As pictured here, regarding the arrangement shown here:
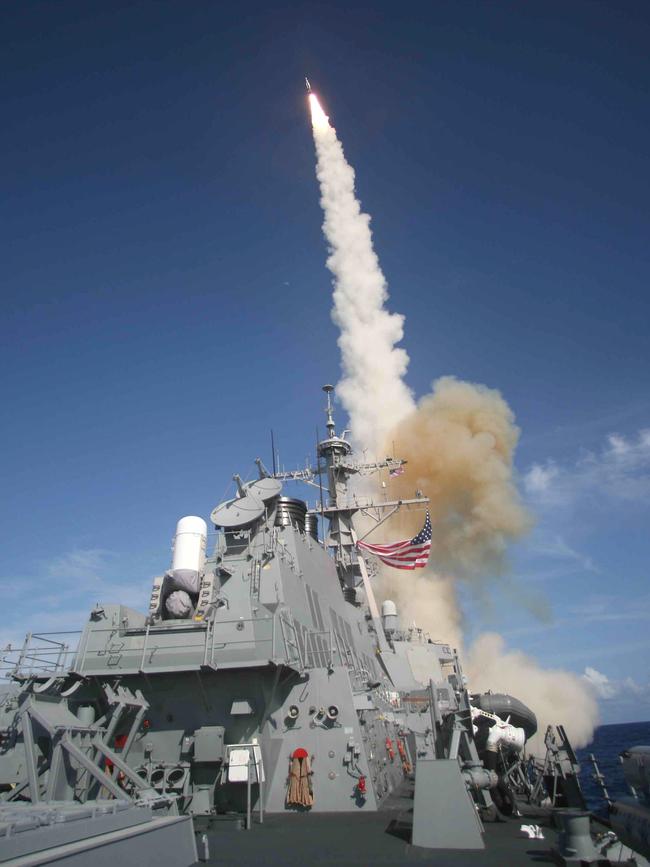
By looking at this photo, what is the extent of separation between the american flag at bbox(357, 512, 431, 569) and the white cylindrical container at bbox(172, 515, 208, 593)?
11.6 meters

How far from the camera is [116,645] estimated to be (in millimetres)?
9586

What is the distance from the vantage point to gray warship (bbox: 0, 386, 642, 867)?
5.62 meters

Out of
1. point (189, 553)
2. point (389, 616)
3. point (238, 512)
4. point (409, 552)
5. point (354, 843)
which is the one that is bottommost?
point (354, 843)

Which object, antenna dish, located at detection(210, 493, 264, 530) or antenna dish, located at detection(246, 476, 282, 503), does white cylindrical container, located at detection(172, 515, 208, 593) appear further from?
antenna dish, located at detection(246, 476, 282, 503)

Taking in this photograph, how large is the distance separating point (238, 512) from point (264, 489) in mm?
1078

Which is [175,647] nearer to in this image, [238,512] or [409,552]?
[238,512]

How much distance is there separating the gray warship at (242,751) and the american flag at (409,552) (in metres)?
8.00

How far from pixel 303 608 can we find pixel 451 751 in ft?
15.4

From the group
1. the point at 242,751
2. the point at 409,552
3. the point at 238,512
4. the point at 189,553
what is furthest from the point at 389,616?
the point at 242,751

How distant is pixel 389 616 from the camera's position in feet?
81.0

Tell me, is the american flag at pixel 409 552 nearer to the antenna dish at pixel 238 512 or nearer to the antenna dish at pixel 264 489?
the antenna dish at pixel 264 489

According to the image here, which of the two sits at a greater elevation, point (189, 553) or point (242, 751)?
point (189, 553)

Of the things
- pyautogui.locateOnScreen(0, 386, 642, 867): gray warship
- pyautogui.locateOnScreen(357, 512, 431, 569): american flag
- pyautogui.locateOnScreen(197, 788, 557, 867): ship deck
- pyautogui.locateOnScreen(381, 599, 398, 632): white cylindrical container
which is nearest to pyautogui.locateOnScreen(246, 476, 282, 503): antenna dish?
pyautogui.locateOnScreen(0, 386, 642, 867): gray warship

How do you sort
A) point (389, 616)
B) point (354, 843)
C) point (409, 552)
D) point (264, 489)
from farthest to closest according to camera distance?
point (389, 616) → point (409, 552) → point (264, 489) → point (354, 843)
